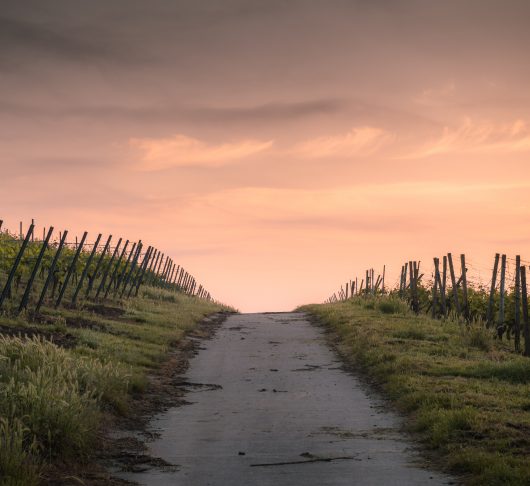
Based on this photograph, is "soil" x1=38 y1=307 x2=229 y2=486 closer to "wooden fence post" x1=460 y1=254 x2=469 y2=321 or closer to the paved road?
Result: the paved road

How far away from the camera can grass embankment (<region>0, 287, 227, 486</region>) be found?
25.7 feet

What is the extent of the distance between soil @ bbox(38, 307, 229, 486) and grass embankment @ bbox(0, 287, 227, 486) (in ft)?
0.57

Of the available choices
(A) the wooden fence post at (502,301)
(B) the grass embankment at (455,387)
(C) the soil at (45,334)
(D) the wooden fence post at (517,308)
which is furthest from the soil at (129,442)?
(A) the wooden fence post at (502,301)

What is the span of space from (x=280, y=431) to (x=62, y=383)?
3.07 meters

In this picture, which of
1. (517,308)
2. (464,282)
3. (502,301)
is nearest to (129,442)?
(517,308)

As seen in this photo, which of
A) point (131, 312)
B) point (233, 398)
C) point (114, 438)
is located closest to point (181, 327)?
point (131, 312)

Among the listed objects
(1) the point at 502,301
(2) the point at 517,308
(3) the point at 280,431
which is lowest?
(3) the point at 280,431

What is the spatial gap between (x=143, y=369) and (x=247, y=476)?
7500 mm

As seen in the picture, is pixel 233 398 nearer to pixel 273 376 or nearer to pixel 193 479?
pixel 273 376

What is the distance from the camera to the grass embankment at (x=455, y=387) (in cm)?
827

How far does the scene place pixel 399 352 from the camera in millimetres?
16766

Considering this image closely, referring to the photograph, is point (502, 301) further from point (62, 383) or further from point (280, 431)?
point (62, 383)

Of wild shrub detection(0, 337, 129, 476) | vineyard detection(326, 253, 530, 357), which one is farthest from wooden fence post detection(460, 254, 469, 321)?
wild shrub detection(0, 337, 129, 476)

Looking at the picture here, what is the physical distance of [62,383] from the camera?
10328mm
